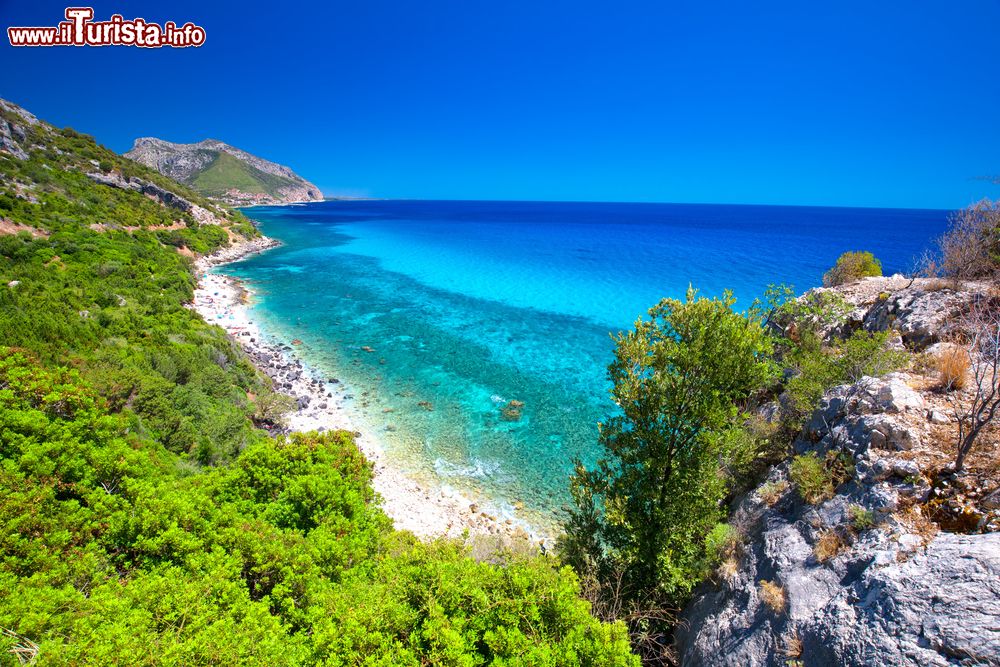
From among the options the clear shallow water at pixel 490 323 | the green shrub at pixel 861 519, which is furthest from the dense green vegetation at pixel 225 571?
the clear shallow water at pixel 490 323

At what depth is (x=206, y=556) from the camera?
10.1 meters

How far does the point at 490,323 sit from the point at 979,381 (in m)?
37.7

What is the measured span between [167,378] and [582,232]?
396 ft

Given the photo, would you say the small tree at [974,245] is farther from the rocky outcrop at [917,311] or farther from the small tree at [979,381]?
the small tree at [979,381]

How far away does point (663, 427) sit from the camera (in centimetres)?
1147

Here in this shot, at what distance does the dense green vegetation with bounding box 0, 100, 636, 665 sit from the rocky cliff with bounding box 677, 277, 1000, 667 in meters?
3.26

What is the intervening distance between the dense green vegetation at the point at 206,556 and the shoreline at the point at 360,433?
291 centimetres

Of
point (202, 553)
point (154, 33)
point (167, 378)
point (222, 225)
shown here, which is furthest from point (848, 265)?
point (222, 225)

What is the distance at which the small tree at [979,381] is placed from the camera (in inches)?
298

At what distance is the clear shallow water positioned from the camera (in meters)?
22.5

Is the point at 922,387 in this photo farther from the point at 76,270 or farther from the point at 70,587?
the point at 76,270

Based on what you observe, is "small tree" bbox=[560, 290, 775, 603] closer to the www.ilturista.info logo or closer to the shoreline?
the shoreline

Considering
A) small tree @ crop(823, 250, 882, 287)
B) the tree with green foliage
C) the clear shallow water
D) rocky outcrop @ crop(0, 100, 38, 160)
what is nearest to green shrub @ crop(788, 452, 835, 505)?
the tree with green foliage

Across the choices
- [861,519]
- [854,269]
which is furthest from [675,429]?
[854,269]
